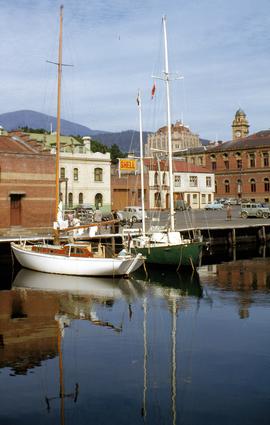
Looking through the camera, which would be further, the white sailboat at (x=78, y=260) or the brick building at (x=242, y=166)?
the brick building at (x=242, y=166)

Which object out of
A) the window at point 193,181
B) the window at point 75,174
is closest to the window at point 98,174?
the window at point 75,174

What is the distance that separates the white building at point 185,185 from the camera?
86.2 metres

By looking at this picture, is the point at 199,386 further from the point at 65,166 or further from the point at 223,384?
the point at 65,166

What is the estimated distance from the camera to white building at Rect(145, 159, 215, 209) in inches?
3396

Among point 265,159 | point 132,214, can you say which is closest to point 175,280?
point 132,214

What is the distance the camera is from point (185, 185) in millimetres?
92812

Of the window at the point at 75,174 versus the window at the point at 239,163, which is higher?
the window at the point at 239,163

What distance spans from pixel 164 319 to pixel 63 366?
7.39m

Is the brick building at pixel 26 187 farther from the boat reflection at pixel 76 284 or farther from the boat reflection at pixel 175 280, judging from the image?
the boat reflection at pixel 175 280

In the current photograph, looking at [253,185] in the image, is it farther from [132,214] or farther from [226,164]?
[132,214]

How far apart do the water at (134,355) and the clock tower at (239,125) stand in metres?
120

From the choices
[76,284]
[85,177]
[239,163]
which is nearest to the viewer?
[76,284]

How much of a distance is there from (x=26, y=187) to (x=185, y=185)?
49.3 m

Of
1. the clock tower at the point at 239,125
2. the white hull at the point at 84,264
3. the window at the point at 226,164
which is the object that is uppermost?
the clock tower at the point at 239,125
